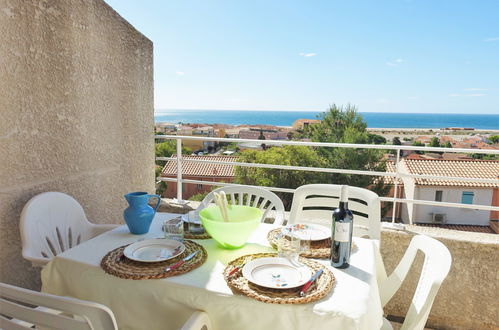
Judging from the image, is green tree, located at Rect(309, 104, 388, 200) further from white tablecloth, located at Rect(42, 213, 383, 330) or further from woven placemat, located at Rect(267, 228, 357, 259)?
white tablecloth, located at Rect(42, 213, 383, 330)

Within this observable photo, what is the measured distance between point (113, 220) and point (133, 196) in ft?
3.82

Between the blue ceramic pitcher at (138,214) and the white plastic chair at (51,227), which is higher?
the blue ceramic pitcher at (138,214)

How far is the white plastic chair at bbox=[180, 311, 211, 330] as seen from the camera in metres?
0.95

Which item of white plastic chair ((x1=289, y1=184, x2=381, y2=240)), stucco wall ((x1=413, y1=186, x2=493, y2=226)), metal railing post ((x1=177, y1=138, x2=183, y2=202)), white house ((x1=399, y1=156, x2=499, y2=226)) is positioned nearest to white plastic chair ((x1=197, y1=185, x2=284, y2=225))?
white plastic chair ((x1=289, y1=184, x2=381, y2=240))

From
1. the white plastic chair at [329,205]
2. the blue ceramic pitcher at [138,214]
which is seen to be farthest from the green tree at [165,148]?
the blue ceramic pitcher at [138,214]

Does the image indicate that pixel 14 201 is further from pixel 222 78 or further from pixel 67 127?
pixel 222 78

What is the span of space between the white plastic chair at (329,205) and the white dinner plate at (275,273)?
0.79 m

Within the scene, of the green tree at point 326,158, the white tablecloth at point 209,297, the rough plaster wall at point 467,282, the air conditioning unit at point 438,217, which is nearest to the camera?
the white tablecloth at point 209,297

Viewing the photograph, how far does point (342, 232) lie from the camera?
1.14 meters

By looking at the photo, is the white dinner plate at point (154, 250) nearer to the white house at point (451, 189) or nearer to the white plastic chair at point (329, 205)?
the white plastic chair at point (329, 205)

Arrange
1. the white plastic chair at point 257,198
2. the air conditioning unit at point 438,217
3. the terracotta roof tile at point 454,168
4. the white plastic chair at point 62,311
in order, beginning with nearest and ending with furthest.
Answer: the white plastic chair at point 62,311 < the white plastic chair at point 257,198 < the terracotta roof tile at point 454,168 < the air conditioning unit at point 438,217

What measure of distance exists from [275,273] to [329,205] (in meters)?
0.93

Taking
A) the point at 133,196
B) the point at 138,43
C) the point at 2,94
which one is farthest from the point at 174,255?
the point at 138,43

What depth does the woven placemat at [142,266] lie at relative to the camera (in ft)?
3.67
